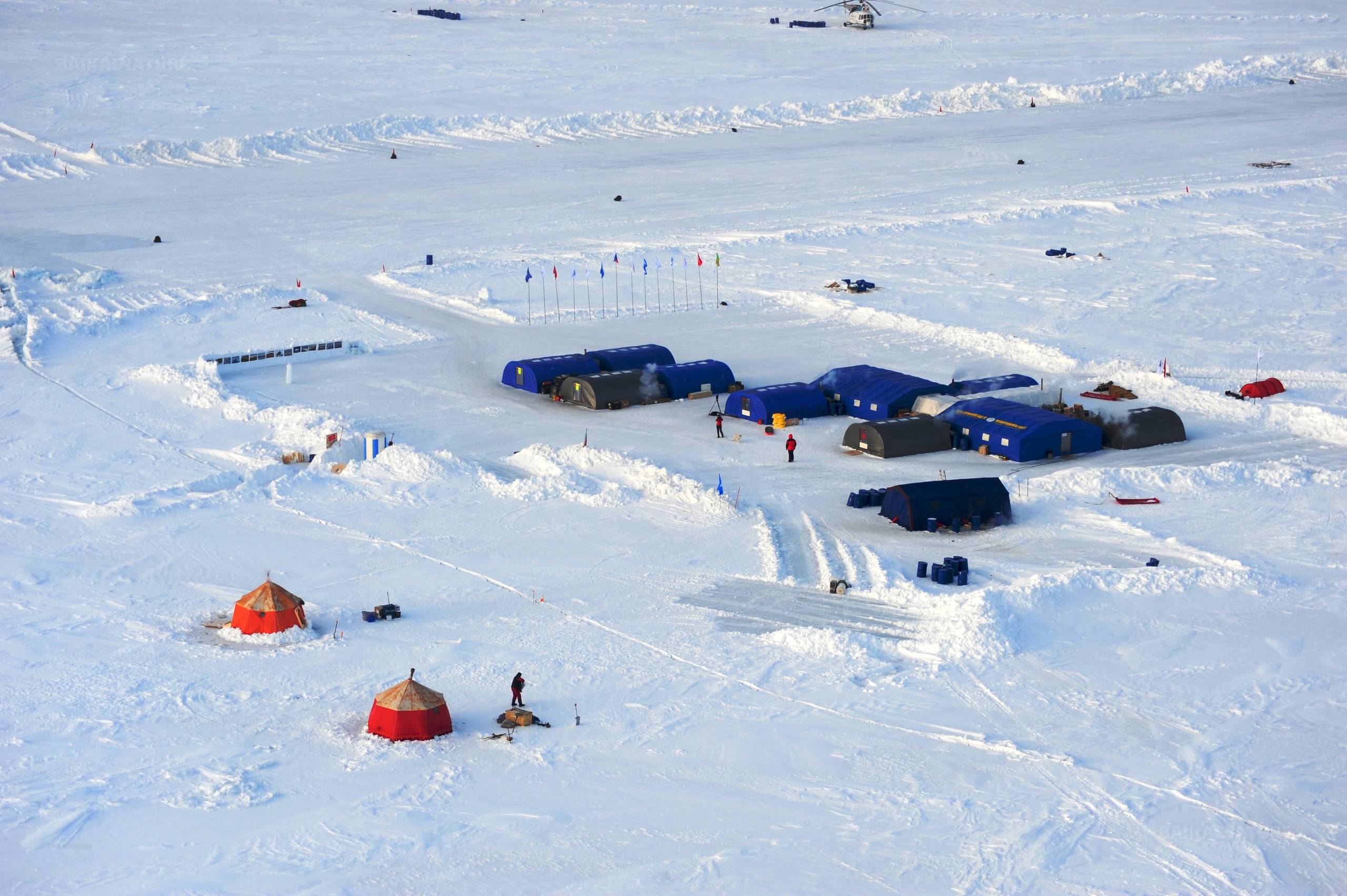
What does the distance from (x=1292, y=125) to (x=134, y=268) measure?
43098 mm

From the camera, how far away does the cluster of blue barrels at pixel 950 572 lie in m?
19.7

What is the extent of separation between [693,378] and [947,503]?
830cm

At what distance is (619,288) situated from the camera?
37.2 metres

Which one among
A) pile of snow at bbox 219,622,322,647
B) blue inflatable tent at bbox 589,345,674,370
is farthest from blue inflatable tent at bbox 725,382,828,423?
pile of snow at bbox 219,622,322,647

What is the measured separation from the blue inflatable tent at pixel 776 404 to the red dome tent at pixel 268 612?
1114cm

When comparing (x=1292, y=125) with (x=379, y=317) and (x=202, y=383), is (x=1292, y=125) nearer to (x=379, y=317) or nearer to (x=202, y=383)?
(x=379, y=317)

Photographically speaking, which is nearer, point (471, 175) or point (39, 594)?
point (39, 594)

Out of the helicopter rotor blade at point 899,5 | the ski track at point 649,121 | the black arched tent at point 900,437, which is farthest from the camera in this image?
the helicopter rotor blade at point 899,5

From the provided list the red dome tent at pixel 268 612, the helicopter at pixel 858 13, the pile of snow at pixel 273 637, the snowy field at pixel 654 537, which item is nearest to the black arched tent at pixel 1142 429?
the snowy field at pixel 654 537

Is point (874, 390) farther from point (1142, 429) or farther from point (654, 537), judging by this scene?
point (654, 537)

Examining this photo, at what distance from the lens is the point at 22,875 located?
12.9 metres

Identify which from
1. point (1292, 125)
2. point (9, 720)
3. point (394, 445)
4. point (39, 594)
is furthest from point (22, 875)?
point (1292, 125)

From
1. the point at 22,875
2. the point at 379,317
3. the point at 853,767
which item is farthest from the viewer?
the point at 379,317

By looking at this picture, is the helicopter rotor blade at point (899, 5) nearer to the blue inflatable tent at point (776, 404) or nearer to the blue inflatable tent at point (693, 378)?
the blue inflatable tent at point (693, 378)
